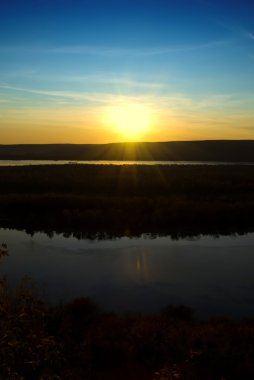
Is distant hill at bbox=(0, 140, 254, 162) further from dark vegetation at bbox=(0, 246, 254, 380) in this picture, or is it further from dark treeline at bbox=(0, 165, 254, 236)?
dark vegetation at bbox=(0, 246, 254, 380)

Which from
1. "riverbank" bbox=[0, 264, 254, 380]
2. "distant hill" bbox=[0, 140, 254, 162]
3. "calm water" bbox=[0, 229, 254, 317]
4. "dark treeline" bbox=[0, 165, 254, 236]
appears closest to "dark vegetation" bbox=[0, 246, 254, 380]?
"riverbank" bbox=[0, 264, 254, 380]

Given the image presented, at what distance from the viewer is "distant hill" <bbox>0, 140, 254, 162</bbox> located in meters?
147

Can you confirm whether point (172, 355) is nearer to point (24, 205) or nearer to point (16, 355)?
point (16, 355)

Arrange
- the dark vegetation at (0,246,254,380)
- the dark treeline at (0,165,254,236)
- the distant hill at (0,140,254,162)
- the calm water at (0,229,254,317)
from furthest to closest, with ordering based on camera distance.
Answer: the distant hill at (0,140,254,162) → the dark treeline at (0,165,254,236) → the calm water at (0,229,254,317) → the dark vegetation at (0,246,254,380)

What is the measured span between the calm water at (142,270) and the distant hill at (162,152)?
12144 cm

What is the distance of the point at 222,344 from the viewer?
802 centimetres

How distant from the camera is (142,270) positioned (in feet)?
47.2

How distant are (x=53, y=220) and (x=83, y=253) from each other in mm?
6856

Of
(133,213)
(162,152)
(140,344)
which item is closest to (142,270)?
(140,344)

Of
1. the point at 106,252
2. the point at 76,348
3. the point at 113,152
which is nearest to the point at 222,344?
the point at 76,348

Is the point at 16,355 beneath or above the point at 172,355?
above

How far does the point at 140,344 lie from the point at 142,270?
20.0 ft

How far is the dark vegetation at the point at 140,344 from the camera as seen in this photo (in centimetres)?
702

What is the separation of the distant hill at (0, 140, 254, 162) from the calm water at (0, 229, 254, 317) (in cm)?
12144
